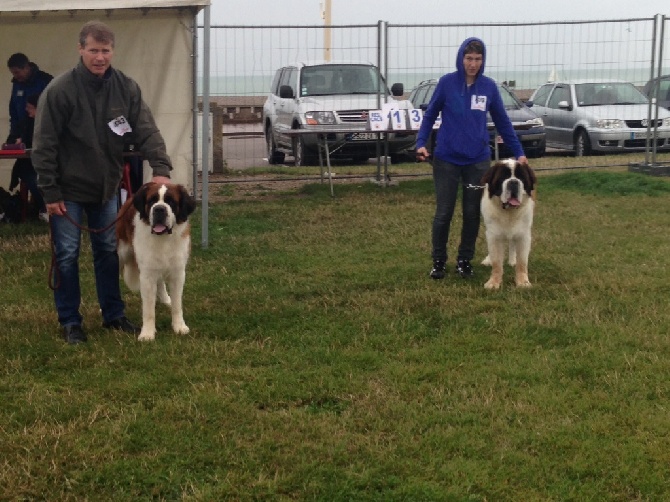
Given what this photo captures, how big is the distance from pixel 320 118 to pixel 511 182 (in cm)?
855

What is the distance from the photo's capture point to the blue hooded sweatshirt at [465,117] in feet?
24.1

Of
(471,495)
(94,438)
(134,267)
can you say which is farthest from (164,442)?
(134,267)

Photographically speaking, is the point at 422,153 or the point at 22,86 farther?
the point at 22,86

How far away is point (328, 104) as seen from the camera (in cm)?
1552

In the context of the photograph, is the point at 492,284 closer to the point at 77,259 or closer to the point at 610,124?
the point at 77,259

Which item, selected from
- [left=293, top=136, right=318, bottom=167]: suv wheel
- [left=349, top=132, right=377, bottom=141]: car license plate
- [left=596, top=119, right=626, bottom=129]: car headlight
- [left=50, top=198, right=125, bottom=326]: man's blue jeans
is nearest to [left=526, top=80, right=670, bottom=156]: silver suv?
[left=596, top=119, right=626, bottom=129]: car headlight

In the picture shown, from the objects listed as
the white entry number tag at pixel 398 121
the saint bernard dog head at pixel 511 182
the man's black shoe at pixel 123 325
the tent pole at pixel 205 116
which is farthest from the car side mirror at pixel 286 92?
the man's black shoe at pixel 123 325

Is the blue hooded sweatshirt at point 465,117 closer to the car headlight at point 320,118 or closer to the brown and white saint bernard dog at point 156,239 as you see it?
the brown and white saint bernard dog at point 156,239

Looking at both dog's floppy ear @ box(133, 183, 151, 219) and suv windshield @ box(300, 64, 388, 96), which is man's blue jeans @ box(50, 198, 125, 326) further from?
suv windshield @ box(300, 64, 388, 96)

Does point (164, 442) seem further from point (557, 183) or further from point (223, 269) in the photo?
point (557, 183)

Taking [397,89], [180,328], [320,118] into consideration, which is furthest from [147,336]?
[320,118]

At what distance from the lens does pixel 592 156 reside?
1773 cm

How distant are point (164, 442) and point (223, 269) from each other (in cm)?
391

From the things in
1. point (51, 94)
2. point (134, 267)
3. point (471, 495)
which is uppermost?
point (51, 94)
